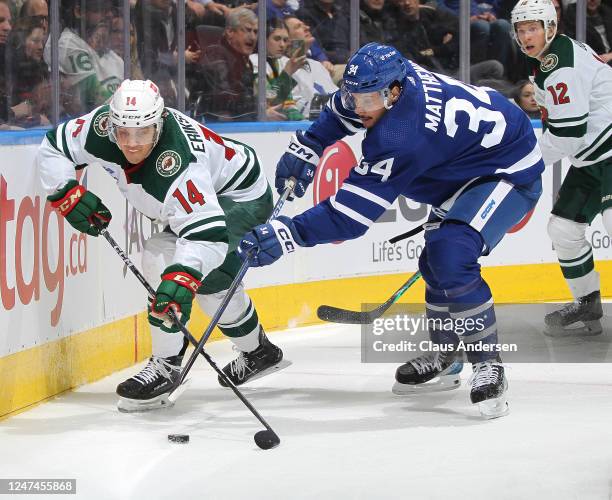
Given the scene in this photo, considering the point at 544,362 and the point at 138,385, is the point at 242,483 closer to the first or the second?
the point at 138,385

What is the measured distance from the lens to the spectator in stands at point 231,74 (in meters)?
6.19

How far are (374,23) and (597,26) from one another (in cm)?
138

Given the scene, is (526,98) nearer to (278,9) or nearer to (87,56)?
(278,9)

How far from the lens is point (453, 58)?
7086 mm

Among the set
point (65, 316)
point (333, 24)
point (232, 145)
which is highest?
point (333, 24)

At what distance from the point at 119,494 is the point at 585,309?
9.80 ft

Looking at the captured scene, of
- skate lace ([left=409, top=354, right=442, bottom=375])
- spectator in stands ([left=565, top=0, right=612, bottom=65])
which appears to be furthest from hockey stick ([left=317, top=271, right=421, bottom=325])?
spectator in stands ([left=565, top=0, right=612, bottom=65])

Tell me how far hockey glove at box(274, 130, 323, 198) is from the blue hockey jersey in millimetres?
164

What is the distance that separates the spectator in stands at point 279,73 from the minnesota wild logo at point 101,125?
87.1 inches

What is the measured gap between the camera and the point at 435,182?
436cm

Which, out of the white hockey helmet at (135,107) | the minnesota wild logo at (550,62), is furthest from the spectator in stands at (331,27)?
the white hockey helmet at (135,107)

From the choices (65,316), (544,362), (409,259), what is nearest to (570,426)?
(544,362)

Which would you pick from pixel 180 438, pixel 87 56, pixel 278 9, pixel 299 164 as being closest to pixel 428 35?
pixel 278 9

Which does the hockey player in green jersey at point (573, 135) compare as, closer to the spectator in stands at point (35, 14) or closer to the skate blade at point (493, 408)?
the skate blade at point (493, 408)
